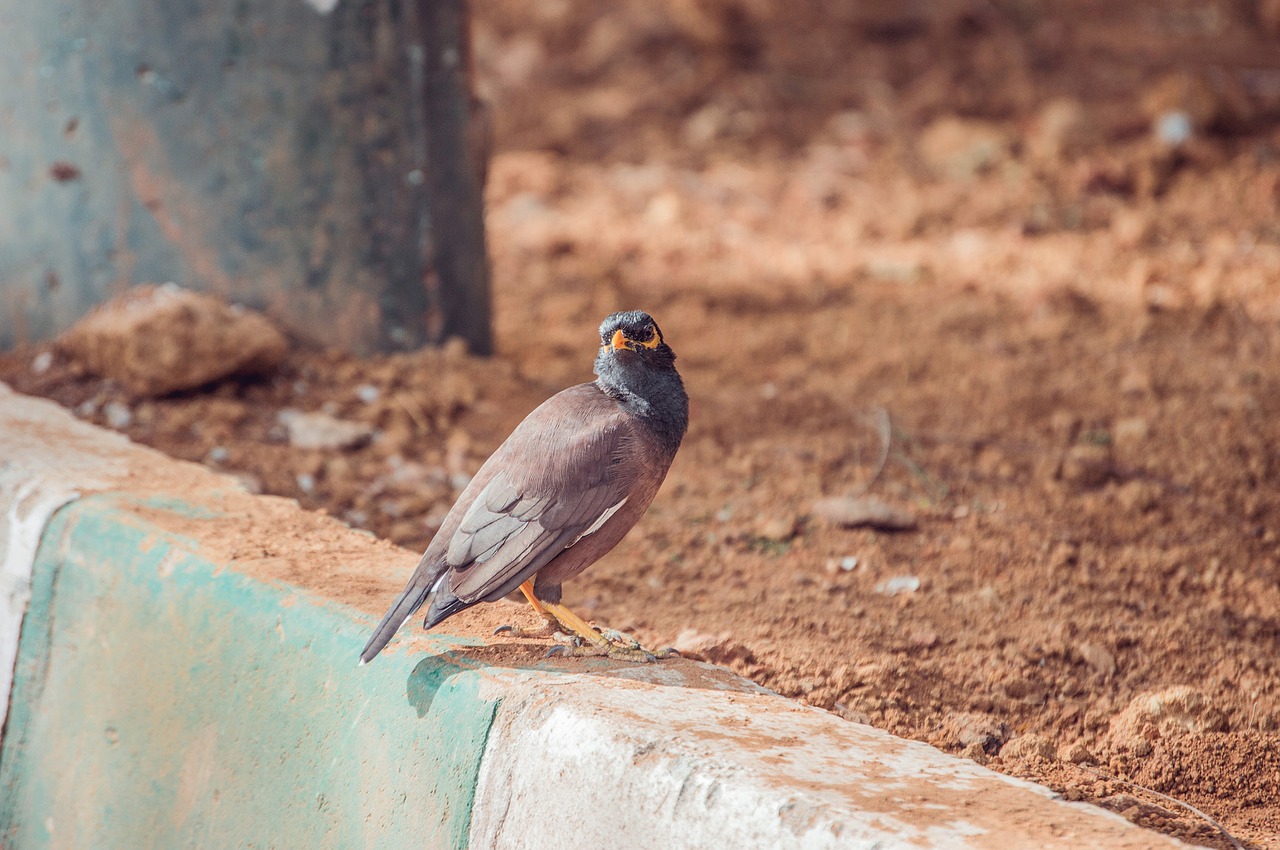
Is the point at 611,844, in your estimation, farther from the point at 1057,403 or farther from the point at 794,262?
the point at 794,262

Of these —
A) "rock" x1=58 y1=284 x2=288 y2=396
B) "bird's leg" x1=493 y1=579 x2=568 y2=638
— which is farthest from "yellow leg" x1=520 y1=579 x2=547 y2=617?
"rock" x1=58 y1=284 x2=288 y2=396

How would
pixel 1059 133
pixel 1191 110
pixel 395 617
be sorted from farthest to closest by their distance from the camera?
1. pixel 1059 133
2. pixel 1191 110
3. pixel 395 617

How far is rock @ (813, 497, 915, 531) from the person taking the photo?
3.23 meters

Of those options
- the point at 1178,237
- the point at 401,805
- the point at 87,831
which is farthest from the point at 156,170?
the point at 1178,237

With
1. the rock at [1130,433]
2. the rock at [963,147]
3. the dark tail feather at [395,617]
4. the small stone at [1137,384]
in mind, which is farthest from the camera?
the rock at [963,147]

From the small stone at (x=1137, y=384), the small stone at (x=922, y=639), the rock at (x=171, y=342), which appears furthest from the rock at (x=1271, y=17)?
the rock at (x=171, y=342)

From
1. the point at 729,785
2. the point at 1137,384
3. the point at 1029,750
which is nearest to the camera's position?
the point at 729,785

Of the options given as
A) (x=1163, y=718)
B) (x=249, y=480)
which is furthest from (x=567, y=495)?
(x=249, y=480)

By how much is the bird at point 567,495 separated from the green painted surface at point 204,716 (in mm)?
160

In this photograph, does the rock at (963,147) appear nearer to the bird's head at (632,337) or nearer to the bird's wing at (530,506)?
the bird's head at (632,337)

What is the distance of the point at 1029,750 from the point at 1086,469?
151 cm

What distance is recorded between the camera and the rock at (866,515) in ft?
10.6

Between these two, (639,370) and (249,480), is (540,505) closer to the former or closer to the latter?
(639,370)

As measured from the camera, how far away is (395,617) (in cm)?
211
